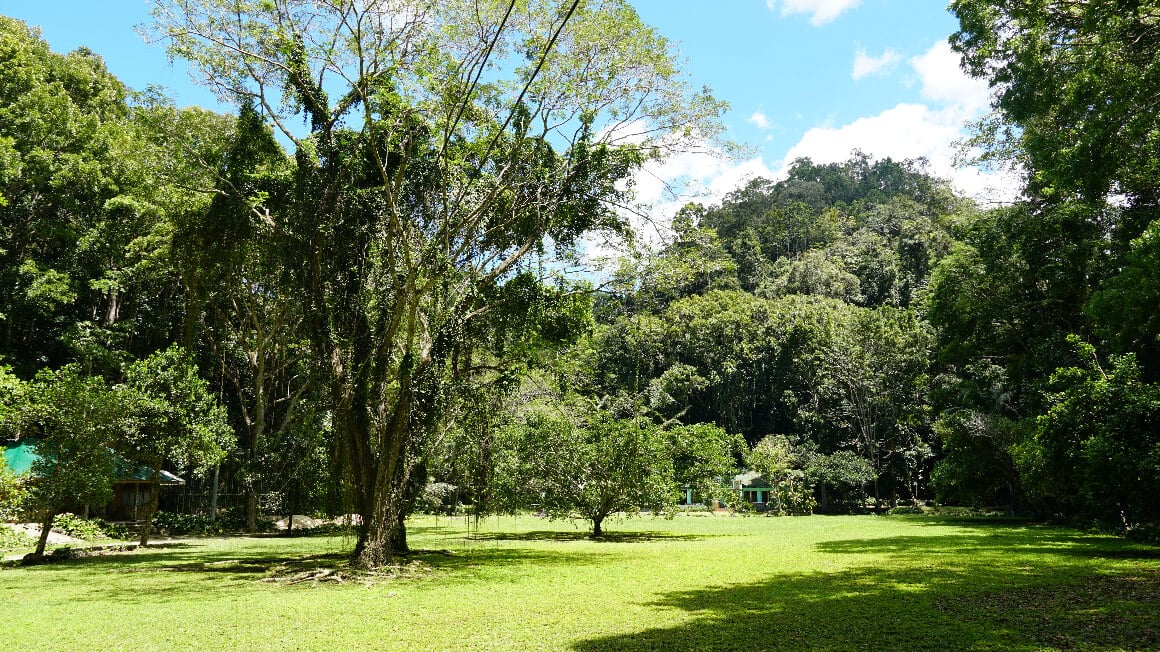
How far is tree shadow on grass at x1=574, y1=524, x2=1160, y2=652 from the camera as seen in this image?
545 centimetres

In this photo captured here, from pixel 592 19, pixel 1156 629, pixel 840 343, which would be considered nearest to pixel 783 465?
pixel 840 343

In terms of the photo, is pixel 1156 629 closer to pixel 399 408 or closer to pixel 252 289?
pixel 399 408

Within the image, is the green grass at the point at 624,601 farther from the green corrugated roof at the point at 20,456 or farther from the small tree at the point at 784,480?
the small tree at the point at 784,480

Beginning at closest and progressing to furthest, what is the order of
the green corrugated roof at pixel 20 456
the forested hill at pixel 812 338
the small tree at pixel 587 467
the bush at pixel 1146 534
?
1. the bush at pixel 1146 534
2. the small tree at pixel 587 467
3. the green corrugated roof at pixel 20 456
4. the forested hill at pixel 812 338

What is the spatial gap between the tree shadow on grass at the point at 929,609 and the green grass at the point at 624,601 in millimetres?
26

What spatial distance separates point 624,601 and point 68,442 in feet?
34.5

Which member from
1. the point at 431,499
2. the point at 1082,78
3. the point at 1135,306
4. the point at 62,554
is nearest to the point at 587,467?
the point at 431,499

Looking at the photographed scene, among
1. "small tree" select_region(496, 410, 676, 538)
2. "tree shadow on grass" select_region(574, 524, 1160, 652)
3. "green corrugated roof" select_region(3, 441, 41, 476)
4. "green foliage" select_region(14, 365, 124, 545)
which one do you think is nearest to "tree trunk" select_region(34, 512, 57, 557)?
"green foliage" select_region(14, 365, 124, 545)

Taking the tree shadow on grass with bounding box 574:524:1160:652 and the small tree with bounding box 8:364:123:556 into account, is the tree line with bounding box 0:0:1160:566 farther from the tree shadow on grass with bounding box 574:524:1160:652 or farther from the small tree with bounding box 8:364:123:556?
the tree shadow on grass with bounding box 574:524:1160:652

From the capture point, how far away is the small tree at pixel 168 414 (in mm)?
Result: 14342

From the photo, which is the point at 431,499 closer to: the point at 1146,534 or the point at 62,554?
the point at 62,554

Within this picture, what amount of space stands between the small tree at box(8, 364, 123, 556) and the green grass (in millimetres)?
1219

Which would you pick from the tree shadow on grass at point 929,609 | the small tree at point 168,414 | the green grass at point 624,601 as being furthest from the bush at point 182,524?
the tree shadow on grass at point 929,609

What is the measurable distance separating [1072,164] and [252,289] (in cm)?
1975
